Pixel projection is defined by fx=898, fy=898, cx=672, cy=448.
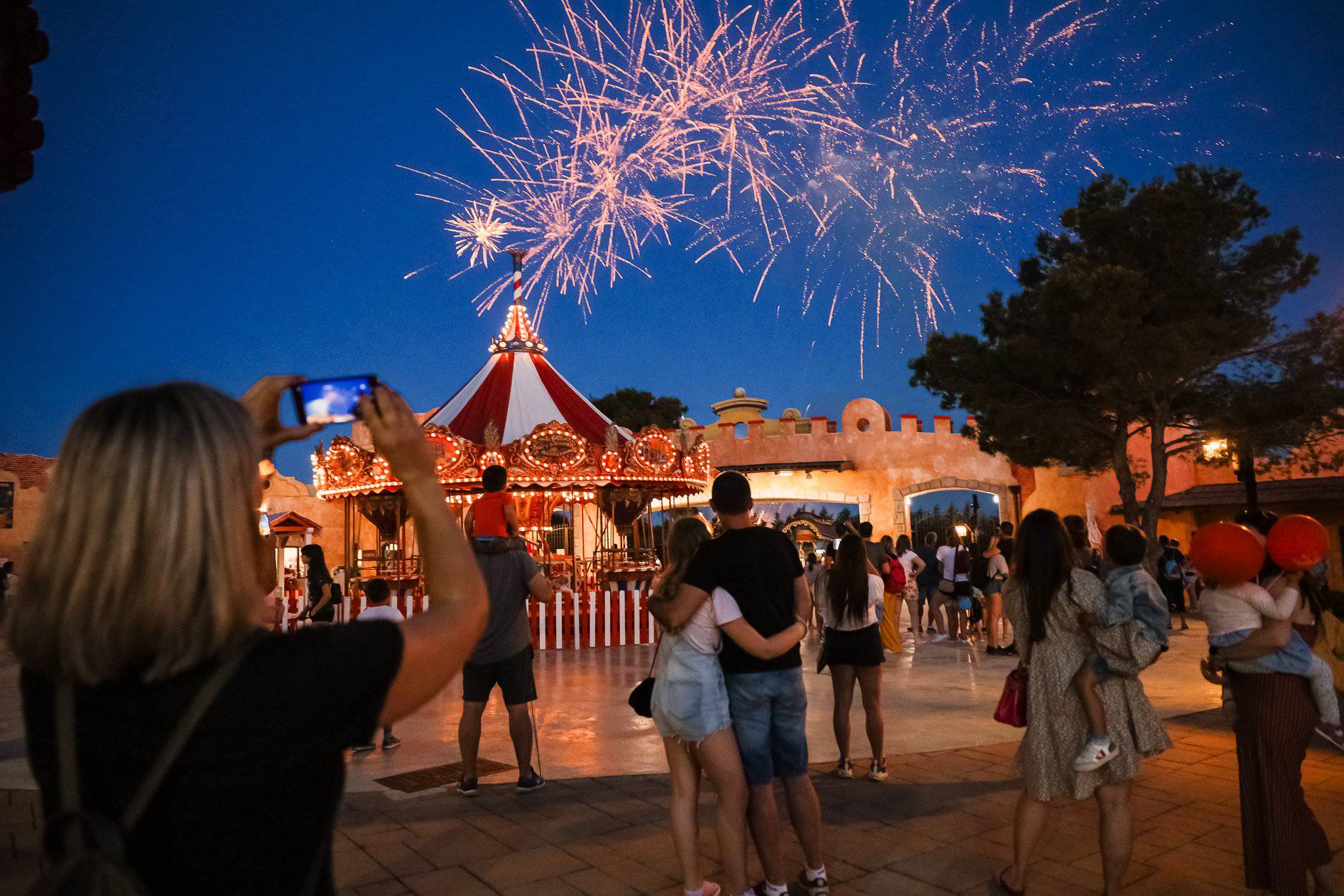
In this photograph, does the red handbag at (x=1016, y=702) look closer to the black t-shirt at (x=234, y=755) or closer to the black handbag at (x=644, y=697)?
the black handbag at (x=644, y=697)

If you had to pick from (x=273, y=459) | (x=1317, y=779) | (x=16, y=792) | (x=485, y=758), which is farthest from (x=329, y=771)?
(x=1317, y=779)

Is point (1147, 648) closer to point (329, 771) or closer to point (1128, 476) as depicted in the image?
point (329, 771)

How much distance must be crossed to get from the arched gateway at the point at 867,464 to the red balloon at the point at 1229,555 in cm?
2000

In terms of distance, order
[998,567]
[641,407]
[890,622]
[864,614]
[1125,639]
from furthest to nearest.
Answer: [641,407] → [998,567] → [890,622] → [864,614] → [1125,639]

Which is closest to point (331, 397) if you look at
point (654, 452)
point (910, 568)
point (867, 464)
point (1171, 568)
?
point (910, 568)

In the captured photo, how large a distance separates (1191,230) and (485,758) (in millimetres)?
14488

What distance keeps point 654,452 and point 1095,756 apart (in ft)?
39.1

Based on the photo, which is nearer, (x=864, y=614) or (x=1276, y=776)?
(x=1276, y=776)

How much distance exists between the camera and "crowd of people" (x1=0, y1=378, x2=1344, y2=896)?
104cm

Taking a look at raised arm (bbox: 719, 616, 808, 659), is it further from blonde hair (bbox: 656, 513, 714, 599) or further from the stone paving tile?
the stone paving tile

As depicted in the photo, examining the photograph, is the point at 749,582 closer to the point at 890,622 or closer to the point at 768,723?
the point at 768,723

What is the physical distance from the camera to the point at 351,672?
1.12m

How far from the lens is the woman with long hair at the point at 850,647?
4.98m

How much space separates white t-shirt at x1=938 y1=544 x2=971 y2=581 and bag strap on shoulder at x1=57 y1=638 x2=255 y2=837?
11.3m
